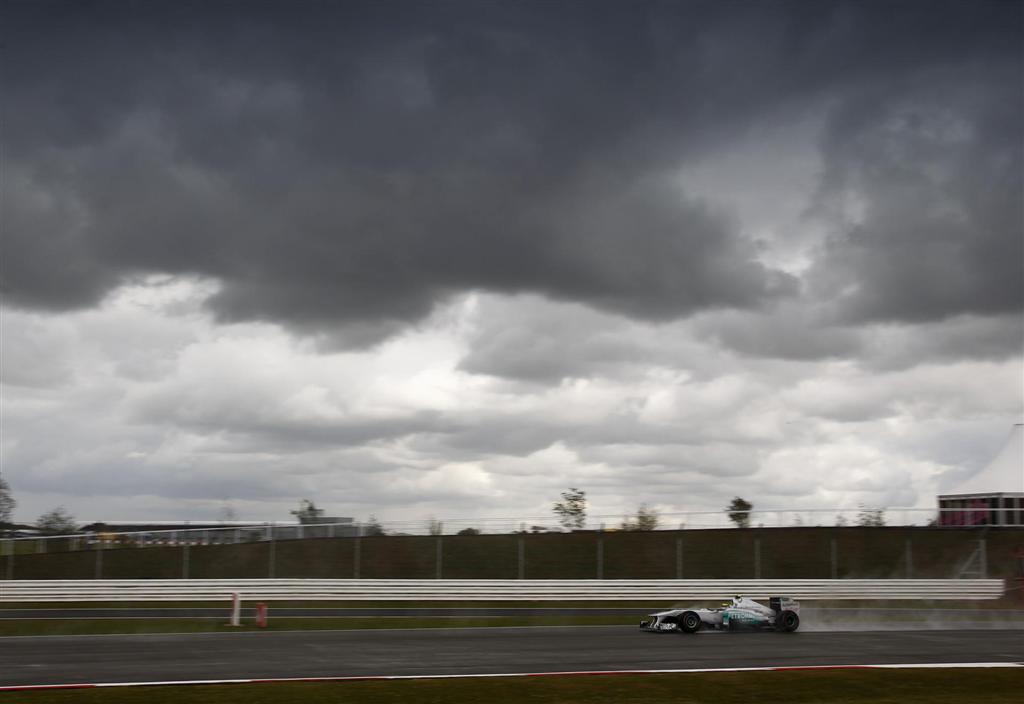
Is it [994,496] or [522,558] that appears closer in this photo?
[522,558]

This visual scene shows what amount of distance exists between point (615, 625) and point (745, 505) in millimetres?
58488

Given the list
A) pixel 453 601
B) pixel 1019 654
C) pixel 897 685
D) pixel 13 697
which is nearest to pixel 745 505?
pixel 453 601

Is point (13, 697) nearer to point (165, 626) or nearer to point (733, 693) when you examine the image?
point (733, 693)

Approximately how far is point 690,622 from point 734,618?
149cm

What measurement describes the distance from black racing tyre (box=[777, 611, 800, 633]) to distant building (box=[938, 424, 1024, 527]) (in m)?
24.1

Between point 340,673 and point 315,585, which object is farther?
point 315,585

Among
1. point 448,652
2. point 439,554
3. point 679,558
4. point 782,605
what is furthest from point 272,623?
point 679,558

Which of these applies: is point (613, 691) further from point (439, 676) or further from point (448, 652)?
point (448, 652)

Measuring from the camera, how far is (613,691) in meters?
16.4

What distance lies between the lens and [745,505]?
8594 centimetres

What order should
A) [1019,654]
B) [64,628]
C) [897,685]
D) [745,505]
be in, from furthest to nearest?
1. [745,505]
2. [64,628]
3. [1019,654]
4. [897,685]

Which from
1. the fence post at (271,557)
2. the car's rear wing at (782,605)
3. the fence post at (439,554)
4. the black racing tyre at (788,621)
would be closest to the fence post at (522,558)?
the fence post at (439,554)

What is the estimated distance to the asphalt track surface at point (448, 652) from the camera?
1894 centimetres

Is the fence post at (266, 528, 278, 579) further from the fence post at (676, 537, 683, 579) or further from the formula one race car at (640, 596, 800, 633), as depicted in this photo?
the formula one race car at (640, 596, 800, 633)
